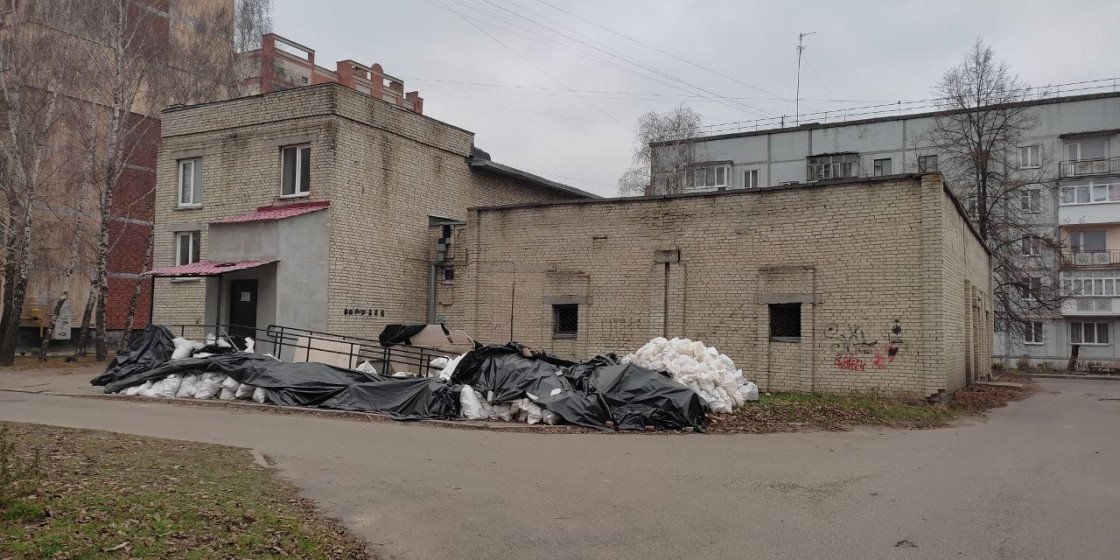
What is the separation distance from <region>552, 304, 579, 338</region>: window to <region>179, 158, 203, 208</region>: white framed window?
11.4 m

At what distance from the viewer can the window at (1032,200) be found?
43406mm

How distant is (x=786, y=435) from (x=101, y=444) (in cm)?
981

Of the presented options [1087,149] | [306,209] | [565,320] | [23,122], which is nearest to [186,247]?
[306,209]

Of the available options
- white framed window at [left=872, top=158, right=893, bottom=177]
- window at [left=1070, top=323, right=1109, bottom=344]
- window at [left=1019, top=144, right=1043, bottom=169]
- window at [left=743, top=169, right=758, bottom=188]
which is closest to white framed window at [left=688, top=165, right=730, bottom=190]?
window at [left=743, top=169, right=758, bottom=188]

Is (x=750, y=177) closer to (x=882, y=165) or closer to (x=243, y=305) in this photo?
(x=882, y=165)

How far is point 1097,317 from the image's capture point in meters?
44.5

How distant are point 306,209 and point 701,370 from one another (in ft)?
37.9

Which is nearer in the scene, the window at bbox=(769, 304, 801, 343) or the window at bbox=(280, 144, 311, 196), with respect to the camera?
the window at bbox=(769, 304, 801, 343)

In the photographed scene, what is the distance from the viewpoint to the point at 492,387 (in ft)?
48.4

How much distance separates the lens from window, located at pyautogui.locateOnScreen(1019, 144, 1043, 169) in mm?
45938

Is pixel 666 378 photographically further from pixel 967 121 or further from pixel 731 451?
pixel 967 121

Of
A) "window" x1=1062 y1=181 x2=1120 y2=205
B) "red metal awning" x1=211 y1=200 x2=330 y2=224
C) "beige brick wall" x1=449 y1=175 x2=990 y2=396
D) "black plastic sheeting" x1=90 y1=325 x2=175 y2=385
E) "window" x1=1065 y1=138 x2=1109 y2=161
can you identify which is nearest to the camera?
"beige brick wall" x1=449 y1=175 x2=990 y2=396

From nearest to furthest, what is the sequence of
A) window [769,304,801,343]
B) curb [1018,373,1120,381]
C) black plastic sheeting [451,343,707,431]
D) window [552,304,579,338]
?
black plastic sheeting [451,343,707,431], window [769,304,801,343], window [552,304,579,338], curb [1018,373,1120,381]

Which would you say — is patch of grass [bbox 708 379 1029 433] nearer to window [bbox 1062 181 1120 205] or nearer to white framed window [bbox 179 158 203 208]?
white framed window [bbox 179 158 203 208]
